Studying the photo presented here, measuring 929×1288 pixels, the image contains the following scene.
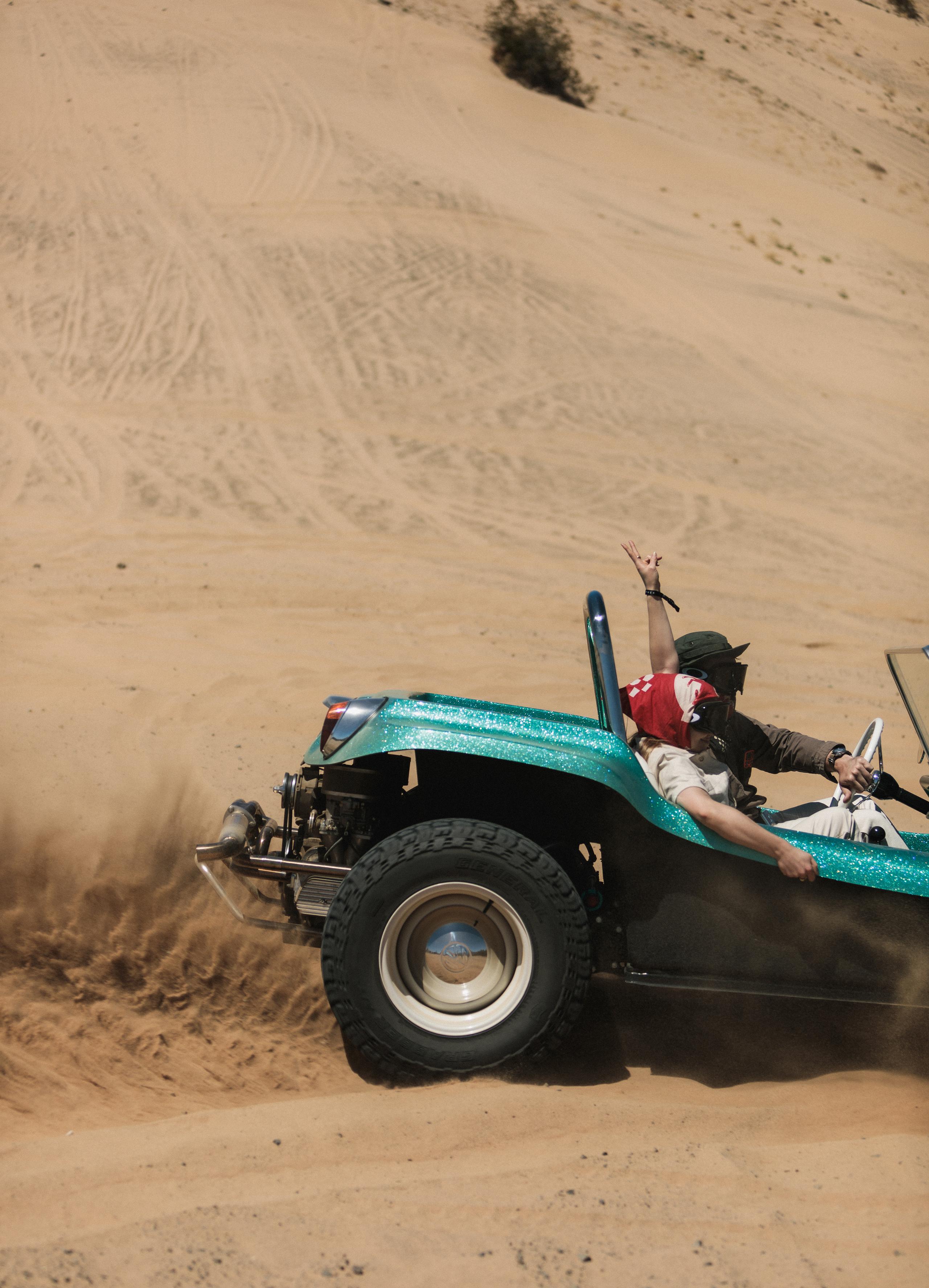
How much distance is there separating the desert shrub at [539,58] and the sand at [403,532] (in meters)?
0.55

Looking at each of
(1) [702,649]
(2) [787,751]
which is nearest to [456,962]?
(1) [702,649]

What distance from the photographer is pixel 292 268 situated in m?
17.5

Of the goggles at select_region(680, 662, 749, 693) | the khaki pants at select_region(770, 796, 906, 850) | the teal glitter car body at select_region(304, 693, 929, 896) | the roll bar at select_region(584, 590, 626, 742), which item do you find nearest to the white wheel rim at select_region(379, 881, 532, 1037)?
the teal glitter car body at select_region(304, 693, 929, 896)

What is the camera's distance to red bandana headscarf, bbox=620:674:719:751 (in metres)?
3.49

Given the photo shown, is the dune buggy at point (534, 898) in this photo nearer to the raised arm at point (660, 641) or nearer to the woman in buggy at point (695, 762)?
the woman in buggy at point (695, 762)

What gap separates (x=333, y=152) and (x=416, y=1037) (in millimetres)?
22107

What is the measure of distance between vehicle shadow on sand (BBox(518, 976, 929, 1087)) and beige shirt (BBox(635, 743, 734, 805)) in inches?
26.9

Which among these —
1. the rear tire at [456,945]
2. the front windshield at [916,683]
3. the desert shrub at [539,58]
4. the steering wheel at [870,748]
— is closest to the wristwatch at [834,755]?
the steering wheel at [870,748]

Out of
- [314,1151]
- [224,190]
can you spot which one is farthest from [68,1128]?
[224,190]

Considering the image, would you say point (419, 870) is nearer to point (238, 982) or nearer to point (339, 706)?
point (339, 706)

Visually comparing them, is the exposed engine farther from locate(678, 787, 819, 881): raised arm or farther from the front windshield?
the front windshield

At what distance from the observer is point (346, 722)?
331 cm

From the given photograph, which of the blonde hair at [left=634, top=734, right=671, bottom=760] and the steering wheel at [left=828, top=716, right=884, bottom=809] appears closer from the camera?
the blonde hair at [left=634, top=734, right=671, bottom=760]

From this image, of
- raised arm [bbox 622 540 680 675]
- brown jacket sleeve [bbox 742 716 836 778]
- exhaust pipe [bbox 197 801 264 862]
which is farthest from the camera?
brown jacket sleeve [bbox 742 716 836 778]
